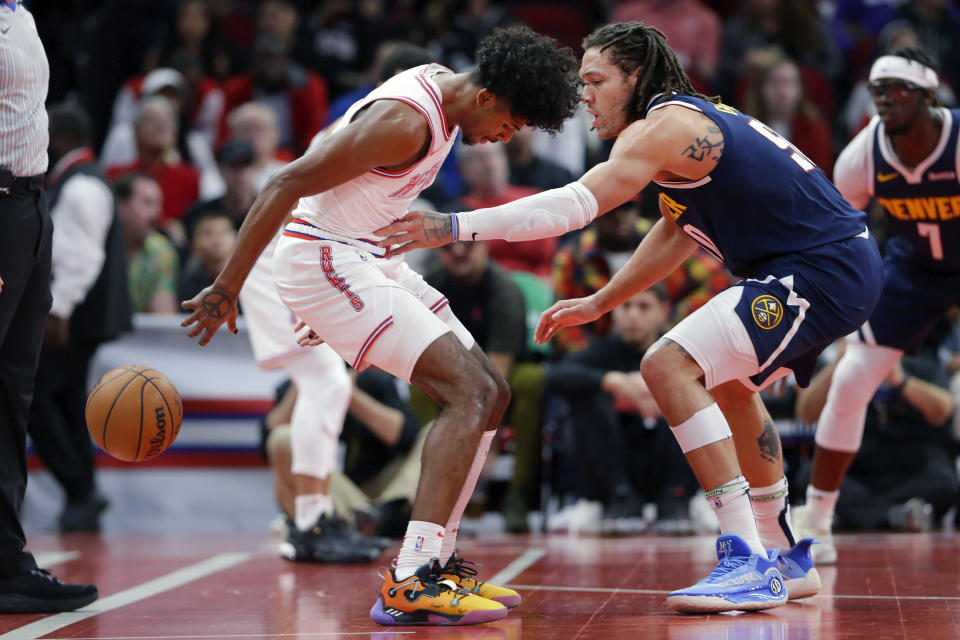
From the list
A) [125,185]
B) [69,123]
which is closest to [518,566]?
[69,123]

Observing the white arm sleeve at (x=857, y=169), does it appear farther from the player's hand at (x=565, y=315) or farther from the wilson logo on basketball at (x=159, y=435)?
the wilson logo on basketball at (x=159, y=435)

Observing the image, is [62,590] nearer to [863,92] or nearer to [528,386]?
[528,386]

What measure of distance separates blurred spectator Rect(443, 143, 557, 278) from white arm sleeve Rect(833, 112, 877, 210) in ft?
11.7

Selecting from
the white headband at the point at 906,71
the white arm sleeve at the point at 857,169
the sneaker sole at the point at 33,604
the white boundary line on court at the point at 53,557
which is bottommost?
the white boundary line on court at the point at 53,557

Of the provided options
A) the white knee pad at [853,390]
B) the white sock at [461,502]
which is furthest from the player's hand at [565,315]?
the white knee pad at [853,390]

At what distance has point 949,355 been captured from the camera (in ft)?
27.9

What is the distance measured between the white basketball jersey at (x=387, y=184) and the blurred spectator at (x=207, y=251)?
174 inches

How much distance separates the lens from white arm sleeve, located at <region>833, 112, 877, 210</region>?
5.84 m

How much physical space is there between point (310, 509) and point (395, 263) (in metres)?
2.07

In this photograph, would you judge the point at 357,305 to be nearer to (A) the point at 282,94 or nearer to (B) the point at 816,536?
(B) the point at 816,536

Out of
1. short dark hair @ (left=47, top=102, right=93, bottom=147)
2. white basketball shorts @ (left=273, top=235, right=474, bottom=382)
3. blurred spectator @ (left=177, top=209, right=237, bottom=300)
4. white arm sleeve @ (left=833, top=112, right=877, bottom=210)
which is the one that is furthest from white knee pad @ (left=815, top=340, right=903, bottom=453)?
short dark hair @ (left=47, top=102, right=93, bottom=147)

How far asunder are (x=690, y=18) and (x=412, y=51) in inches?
250

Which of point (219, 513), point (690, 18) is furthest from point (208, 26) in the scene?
point (219, 513)

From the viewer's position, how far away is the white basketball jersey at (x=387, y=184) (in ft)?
14.4
